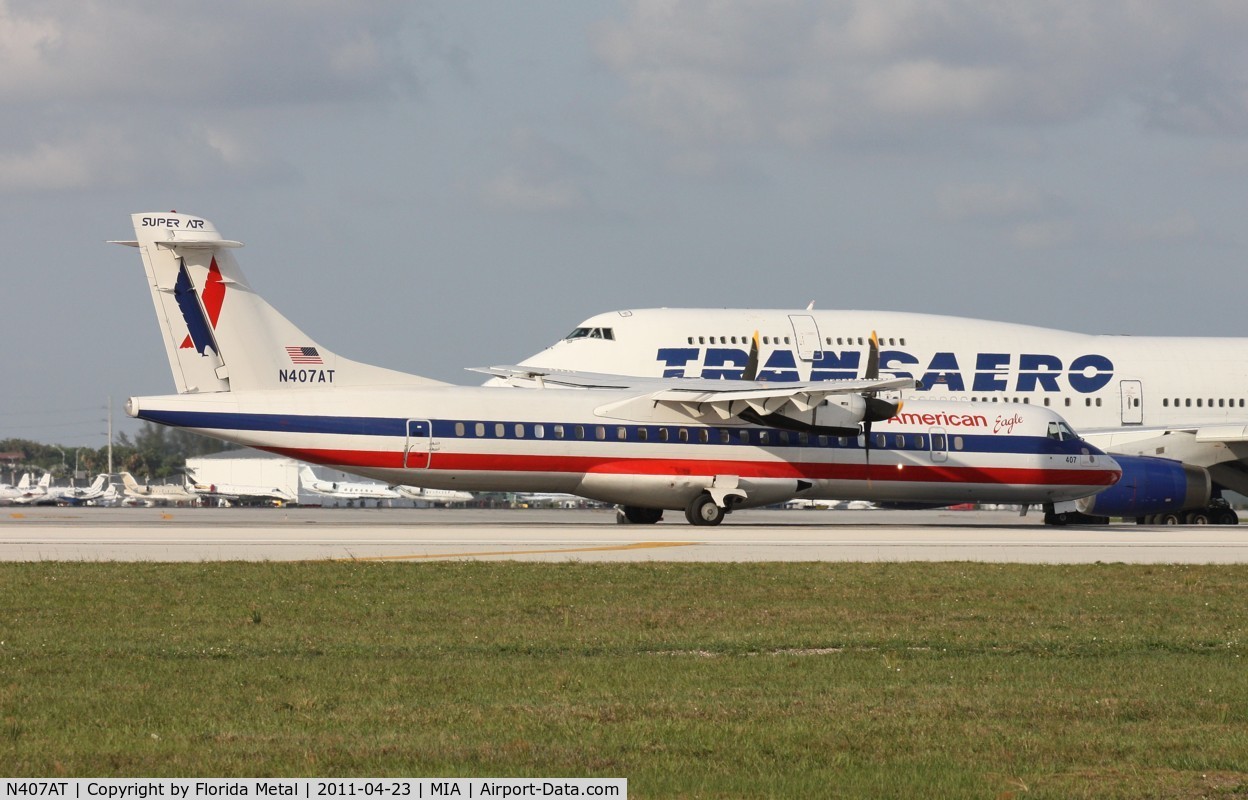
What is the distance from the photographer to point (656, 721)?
10.0 metres

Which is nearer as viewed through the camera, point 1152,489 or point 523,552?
point 523,552

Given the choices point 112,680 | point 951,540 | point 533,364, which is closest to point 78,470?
point 533,364

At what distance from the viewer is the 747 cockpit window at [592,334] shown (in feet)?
145

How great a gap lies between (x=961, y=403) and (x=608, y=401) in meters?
9.76

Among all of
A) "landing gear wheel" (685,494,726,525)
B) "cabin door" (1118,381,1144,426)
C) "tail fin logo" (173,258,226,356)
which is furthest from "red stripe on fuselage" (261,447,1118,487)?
"cabin door" (1118,381,1144,426)

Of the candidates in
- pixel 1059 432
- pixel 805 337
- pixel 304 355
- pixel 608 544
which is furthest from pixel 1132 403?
pixel 304 355

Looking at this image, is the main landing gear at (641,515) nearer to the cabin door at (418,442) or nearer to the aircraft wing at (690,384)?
the aircraft wing at (690,384)

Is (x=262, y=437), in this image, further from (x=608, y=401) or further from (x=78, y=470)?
(x=78, y=470)

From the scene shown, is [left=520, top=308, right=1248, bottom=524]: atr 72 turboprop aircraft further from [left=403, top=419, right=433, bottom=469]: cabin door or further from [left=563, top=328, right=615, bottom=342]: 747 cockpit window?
[left=403, top=419, right=433, bottom=469]: cabin door

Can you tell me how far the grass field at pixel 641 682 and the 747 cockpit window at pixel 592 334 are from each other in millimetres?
24301

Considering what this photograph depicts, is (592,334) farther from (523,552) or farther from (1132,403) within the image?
(523,552)

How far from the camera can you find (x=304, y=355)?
3234 centimetres

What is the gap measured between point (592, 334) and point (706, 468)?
10.9 meters

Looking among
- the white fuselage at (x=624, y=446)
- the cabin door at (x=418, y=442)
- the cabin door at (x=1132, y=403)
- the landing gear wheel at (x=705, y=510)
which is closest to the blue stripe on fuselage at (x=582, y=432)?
the white fuselage at (x=624, y=446)
